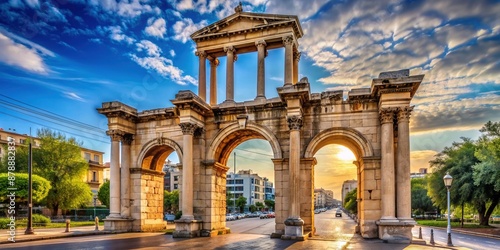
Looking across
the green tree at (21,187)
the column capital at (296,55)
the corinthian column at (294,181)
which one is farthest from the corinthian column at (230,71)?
the green tree at (21,187)

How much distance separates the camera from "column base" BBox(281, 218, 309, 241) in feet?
58.4

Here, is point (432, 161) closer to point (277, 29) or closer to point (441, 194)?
point (441, 194)

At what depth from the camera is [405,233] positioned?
55.6ft

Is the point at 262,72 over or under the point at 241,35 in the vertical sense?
under

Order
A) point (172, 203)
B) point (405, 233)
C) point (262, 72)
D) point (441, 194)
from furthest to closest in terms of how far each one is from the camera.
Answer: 1. point (172, 203)
2. point (441, 194)
3. point (262, 72)
4. point (405, 233)

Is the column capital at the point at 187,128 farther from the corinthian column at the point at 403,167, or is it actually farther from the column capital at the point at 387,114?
the corinthian column at the point at 403,167

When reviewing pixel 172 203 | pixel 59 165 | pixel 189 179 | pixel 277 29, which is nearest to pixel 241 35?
pixel 277 29

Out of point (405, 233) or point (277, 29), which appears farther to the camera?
point (277, 29)

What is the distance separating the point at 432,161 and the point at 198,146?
27.6 m

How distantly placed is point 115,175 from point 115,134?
8.23 ft

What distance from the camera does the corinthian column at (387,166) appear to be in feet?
57.1

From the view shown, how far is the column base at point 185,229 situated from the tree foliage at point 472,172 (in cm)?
2163

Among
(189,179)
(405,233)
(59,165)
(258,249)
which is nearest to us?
(258,249)

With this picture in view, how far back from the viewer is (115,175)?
74.4 feet
